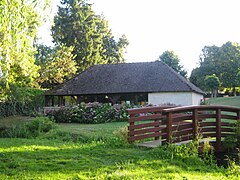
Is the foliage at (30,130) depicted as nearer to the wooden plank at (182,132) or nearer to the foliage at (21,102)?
the foliage at (21,102)

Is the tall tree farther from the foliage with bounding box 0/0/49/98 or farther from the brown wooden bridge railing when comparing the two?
the brown wooden bridge railing

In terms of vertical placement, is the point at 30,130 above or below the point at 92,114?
below

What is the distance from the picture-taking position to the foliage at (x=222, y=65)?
42094mm

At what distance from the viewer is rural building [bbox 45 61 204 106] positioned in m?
21.5

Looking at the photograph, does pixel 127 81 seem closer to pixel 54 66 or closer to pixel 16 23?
pixel 54 66

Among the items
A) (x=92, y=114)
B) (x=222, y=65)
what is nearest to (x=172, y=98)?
(x=92, y=114)

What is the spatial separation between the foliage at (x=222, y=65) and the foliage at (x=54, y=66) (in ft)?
80.2

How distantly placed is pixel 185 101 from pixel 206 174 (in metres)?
16.3

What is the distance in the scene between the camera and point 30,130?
11.1 metres

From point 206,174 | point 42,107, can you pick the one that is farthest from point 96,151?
point 42,107

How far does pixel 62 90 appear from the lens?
22.8m

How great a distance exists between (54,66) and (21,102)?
8.59 metres

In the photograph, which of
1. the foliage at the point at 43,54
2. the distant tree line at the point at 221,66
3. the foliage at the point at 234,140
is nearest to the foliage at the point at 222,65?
the distant tree line at the point at 221,66

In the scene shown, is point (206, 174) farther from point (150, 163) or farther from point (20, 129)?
point (20, 129)
